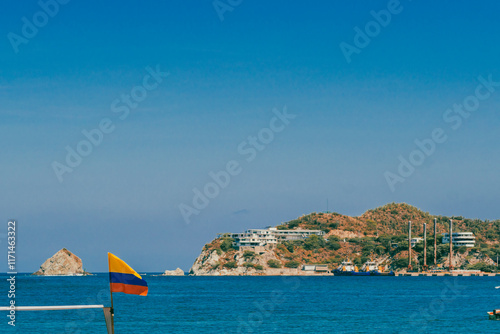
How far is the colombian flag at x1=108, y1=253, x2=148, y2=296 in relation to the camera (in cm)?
2131

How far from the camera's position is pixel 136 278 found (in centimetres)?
2141

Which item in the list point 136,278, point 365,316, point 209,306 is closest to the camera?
point 136,278

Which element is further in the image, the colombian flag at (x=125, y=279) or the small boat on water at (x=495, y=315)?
the small boat on water at (x=495, y=315)

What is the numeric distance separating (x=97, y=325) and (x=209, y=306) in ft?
115

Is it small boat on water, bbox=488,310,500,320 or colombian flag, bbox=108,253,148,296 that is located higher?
colombian flag, bbox=108,253,148,296

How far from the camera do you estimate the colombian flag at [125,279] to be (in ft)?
69.9

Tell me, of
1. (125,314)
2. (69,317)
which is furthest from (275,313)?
(69,317)

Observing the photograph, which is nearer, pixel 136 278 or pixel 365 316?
pixel 136 278

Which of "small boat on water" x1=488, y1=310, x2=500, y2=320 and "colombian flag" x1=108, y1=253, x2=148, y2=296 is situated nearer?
"colombian flag" x1=108, y1=253, x2=148, y2=296

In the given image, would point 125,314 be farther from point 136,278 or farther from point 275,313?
point 136,278

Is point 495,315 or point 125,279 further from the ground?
point 125,279

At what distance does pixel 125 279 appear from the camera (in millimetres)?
21469

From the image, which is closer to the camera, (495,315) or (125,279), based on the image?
(125,279)

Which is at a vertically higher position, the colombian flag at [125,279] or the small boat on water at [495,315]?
the colombian flag at [125,279]
